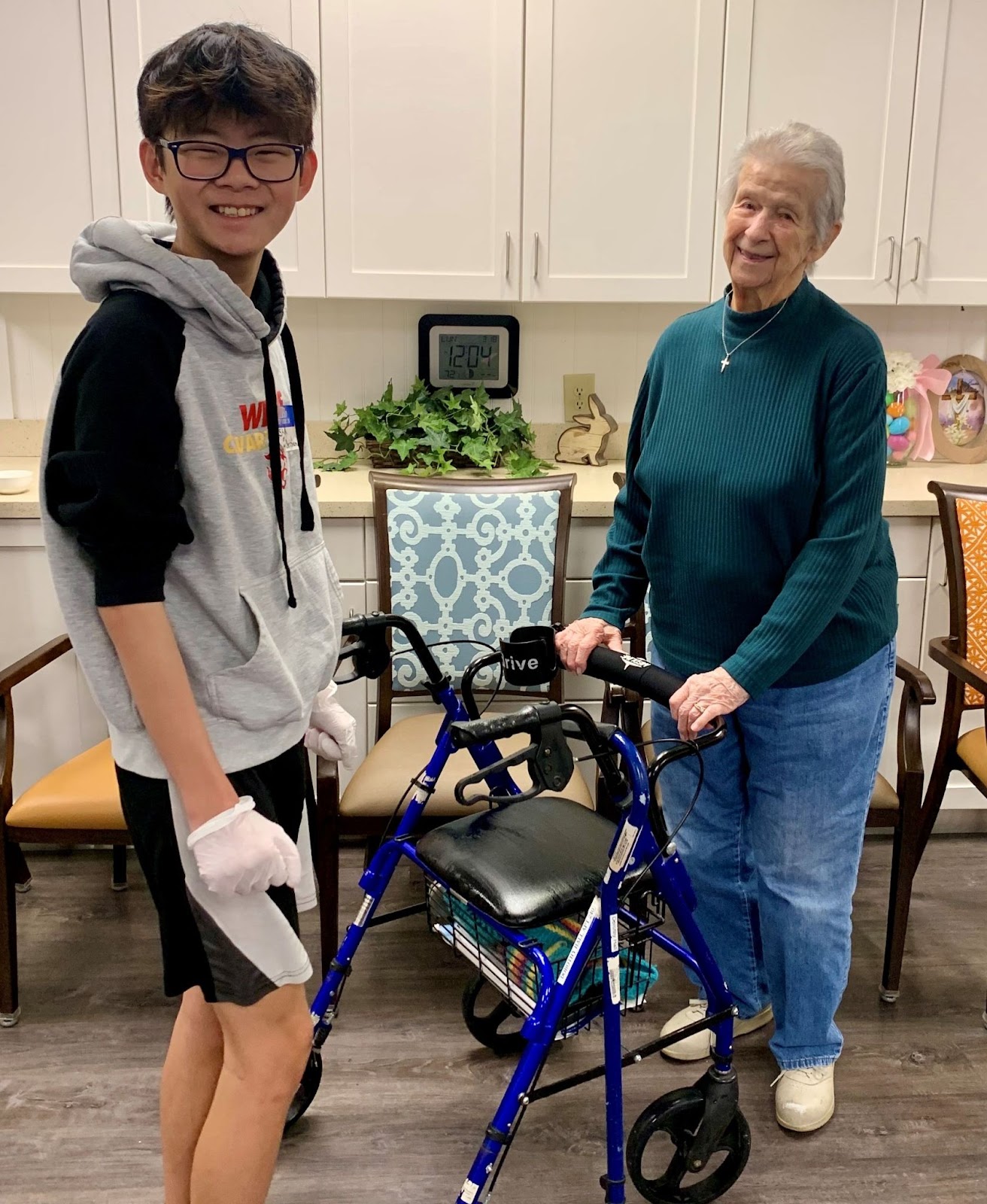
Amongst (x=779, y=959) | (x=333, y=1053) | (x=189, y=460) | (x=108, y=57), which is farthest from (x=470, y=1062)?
(x=108, y=57)

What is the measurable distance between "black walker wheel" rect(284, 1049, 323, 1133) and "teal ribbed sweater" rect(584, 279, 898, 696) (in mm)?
888

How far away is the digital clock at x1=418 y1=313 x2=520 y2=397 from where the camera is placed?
3.12 metres

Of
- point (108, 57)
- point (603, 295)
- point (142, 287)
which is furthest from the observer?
point (603, 295)

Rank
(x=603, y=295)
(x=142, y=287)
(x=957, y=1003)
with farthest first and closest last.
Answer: (x=603, y=295)
(x=957, y=1003)
(x=142, y=287)

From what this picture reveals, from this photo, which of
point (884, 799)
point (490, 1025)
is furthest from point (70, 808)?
point (884, 799)

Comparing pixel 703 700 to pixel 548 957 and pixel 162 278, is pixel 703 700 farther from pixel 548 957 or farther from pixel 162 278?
pixel 162 278

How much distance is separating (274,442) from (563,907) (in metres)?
0.77

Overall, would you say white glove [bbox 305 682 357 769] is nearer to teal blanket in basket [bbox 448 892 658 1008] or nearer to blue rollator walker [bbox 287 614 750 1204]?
blue rollator walker [bbox 287 614 750 1204]

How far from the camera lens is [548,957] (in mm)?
1584

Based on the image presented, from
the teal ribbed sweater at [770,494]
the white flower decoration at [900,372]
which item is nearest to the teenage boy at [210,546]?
the teal ribbed sweater at [770,494]

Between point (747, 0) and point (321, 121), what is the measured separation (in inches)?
42.9

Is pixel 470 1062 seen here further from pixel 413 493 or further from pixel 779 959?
pixel 413 493

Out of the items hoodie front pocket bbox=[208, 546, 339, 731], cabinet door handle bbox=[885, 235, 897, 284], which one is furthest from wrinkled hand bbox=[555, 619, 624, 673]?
cabinet door handle bbox=[885, 235, 897, 284]

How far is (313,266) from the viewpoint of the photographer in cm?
281
